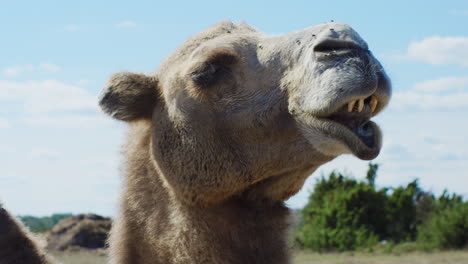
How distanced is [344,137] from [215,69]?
102 centimetres

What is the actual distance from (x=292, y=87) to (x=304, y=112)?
20 cm

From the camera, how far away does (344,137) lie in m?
4.27

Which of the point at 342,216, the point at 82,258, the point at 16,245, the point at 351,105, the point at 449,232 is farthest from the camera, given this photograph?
the point at 342,216

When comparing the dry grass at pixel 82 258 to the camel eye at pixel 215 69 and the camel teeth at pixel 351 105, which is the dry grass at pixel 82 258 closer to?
the camel eye at pixel 215 69

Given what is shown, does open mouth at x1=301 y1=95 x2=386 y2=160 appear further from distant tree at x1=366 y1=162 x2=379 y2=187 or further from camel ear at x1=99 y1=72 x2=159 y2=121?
distant tree at x1=366 y1=162 x2=379 y2=187

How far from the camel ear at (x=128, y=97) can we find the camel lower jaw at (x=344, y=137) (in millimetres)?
1156

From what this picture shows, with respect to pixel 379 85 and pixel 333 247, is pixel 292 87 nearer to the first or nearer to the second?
pixel 379 85

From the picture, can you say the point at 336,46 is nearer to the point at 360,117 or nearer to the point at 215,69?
the point at 360,117

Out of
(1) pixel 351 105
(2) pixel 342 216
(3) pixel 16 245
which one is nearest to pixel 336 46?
(1) pixel 351 105

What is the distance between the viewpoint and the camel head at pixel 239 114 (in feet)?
14.6

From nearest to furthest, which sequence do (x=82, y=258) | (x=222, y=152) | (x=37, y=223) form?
1. (x=222, y=152)
2. (x=82, y=258)
3. (x=37, y=223)

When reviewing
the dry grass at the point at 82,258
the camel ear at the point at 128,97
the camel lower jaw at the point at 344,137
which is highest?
the camel ear at the point at 128,97

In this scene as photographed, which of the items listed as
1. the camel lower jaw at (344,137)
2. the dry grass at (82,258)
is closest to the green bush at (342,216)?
the dry grass at (82,258)

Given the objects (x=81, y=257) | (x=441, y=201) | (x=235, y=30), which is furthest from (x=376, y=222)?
(x=235, y=30)
